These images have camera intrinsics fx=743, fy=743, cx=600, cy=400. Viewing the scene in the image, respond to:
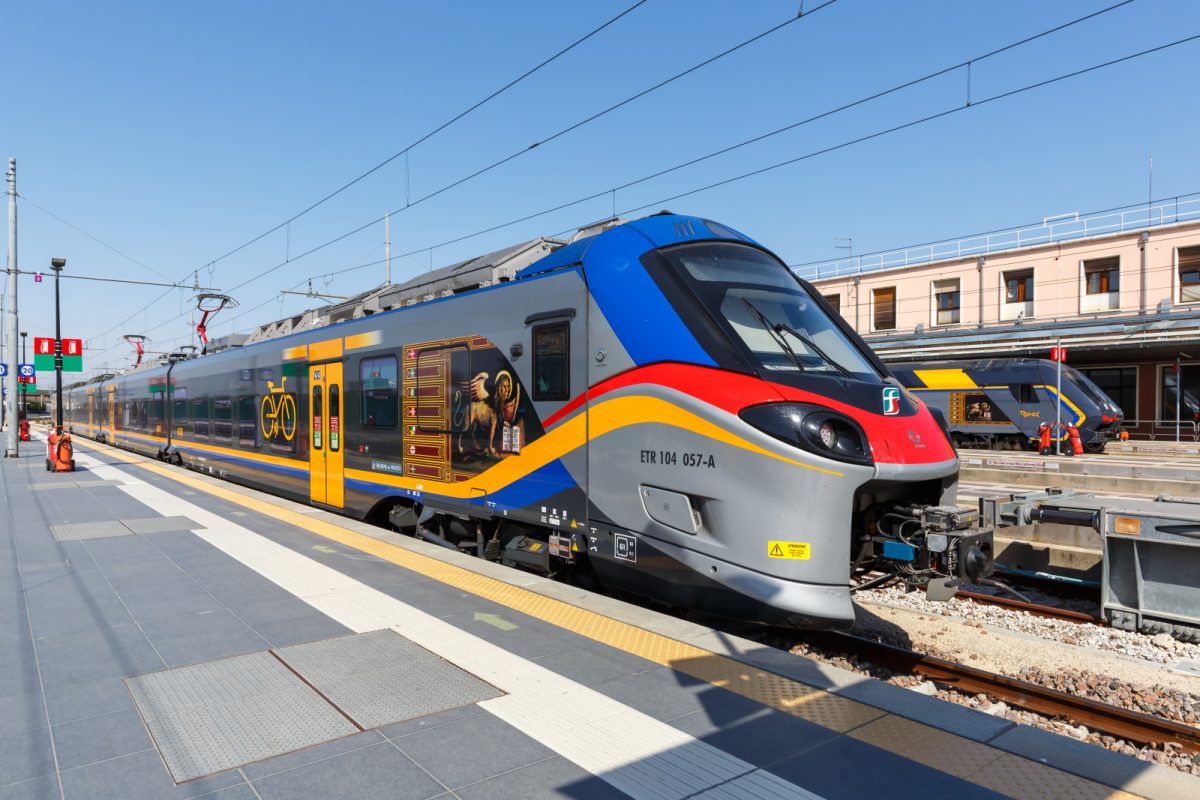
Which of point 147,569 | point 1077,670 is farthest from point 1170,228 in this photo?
point 147,569

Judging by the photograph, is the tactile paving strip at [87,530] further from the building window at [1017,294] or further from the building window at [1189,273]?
the building window at [1189,273]

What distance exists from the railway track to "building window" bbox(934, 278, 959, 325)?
31087 mm

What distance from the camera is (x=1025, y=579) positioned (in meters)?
8.54

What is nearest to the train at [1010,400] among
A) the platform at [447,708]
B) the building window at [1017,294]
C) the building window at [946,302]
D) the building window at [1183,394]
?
the building window at [1183,394]

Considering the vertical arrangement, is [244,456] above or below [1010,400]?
below

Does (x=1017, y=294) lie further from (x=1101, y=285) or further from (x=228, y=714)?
(x=228, y=714)

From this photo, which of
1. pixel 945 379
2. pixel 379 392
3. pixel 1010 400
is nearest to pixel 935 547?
pixel 379 392

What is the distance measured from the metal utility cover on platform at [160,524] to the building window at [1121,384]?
31708 millimetres

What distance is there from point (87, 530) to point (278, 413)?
3.65m

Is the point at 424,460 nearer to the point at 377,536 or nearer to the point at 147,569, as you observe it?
the point at 377,536

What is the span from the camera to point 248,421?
45.5 ft

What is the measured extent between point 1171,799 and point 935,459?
263 centimetres

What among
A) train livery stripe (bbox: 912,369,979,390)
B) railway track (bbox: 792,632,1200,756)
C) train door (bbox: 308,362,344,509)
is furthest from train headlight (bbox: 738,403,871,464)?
train livery stripe (bbox: 912,369,979,390)

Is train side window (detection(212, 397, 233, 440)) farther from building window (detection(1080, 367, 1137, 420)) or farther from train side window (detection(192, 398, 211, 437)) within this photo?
building window (detection(1080, 367, 1137, 420))
